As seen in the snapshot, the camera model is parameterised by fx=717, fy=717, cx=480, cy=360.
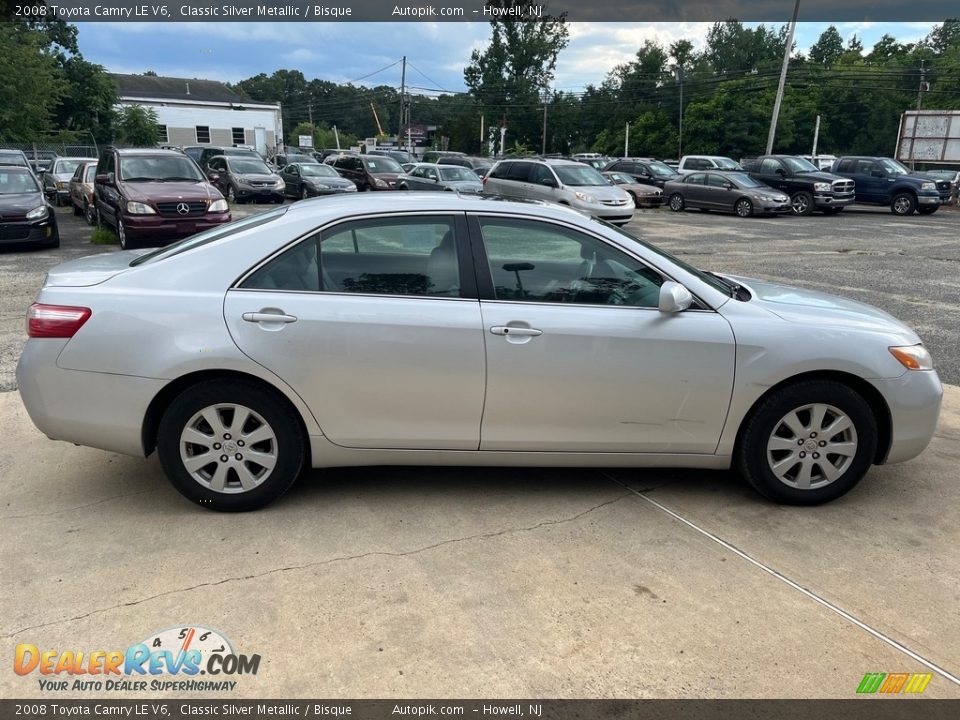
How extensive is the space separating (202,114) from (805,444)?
59.6 m

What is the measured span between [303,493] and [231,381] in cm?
81

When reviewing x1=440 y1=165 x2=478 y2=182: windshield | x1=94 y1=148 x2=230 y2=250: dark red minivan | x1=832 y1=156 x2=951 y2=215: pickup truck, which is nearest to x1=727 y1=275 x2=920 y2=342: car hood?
x1=94 y1=148 x2=230 y2=250: dark red minivan

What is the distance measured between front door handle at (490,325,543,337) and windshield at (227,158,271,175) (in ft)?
69.0

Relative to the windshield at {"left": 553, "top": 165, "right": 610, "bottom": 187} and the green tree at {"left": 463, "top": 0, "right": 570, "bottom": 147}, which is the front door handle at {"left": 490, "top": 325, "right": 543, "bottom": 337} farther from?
the green tree at {"left": 463, "top": 0, "right": 570, "bottom": 147}

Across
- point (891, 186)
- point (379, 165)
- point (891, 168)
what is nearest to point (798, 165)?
point (891, 186)

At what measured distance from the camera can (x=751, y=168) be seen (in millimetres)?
25562

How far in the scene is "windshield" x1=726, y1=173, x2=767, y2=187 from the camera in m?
23.3

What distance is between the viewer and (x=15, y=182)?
12.8 m

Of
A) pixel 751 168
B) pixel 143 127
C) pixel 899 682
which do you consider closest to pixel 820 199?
pixel 751 168

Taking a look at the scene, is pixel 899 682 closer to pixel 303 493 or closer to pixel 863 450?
pixel 863 450

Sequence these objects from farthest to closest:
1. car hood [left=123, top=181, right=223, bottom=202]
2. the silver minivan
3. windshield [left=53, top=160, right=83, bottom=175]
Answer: windshield [left=53, top=160, right=83, bottom=175] → the silver minivan → car hood [left=123, top=181, right=223, bottom=202]

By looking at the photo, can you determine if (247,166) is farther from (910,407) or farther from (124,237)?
(910,407)

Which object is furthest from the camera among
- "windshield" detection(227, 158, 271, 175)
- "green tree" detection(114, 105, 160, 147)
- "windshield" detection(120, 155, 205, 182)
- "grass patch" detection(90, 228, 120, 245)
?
"green tree" detection(114, 105, 160, 147)

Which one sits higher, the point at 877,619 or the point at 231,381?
the point at 231,381
